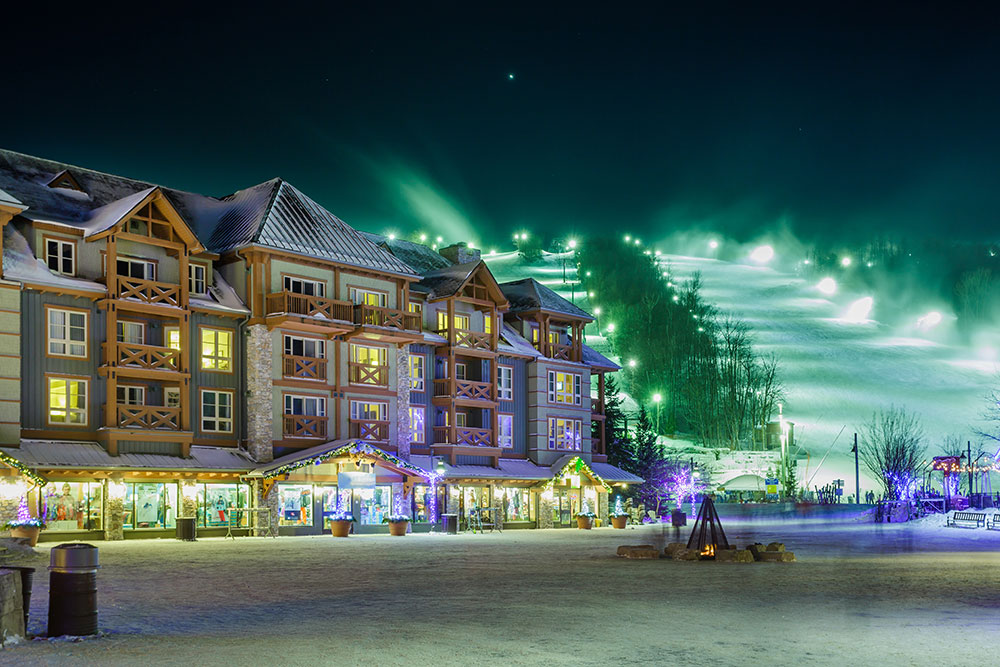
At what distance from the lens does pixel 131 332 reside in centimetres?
4381

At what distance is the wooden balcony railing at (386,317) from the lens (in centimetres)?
5081

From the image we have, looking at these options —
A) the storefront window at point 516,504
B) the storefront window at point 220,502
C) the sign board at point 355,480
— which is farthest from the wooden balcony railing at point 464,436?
the storefront window at point 220,502

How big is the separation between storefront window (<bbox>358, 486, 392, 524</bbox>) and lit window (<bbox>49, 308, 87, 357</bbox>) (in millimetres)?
15020

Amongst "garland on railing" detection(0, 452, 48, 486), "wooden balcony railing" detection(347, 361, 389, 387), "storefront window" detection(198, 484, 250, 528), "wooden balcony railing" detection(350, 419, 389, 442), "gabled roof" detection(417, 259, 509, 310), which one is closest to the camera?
"garland on railing" detection(0, 452, 48, 486)

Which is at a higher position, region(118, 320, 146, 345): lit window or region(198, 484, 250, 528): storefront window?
region(118, 320, 146, 345): lit window

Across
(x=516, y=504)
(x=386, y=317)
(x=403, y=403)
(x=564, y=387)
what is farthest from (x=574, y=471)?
(x=386, y=317)

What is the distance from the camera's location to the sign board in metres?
49.2

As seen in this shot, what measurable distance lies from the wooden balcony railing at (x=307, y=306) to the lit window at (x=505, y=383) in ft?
45.3

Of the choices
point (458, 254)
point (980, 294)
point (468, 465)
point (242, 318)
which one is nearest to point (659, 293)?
point (980, 294)

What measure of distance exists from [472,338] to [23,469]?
2663 centimetres

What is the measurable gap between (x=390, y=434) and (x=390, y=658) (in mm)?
42009

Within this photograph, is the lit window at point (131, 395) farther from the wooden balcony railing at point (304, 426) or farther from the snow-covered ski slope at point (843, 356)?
the snow-covered ski slope at point (843, 356)

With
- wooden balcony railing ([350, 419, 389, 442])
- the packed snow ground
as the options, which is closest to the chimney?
wooden balcony railing ([350, 419, 389, 442])

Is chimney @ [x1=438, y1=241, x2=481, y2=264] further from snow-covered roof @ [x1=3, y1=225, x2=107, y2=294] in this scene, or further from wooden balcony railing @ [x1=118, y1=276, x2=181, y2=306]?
snow-covered roof @ [x1=3, y1=225, x2=107, y2=294]
